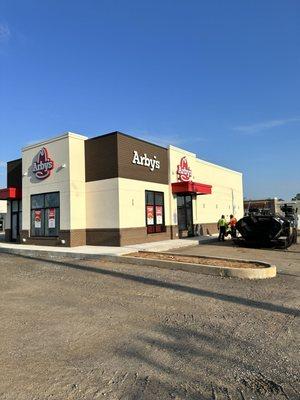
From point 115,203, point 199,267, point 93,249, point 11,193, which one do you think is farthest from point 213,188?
point 199,267

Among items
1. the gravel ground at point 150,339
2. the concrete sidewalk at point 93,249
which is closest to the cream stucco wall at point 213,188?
the concrete sidewalk at point 93,249

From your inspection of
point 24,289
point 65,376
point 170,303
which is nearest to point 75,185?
point 24,289

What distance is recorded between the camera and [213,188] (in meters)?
31.0

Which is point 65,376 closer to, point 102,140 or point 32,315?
point 32,315

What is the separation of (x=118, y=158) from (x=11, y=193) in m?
7.95

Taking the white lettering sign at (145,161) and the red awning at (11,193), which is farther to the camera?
the red awning at (11,193)

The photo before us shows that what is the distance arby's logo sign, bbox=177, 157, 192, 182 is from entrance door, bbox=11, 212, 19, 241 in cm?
1091

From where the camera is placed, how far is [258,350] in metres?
5.38

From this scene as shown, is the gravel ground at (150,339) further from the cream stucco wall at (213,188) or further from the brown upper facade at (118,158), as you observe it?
the cream stucco wall at (213,188)

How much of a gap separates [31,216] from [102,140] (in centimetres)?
647

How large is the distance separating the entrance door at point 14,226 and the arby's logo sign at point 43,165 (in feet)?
14.0

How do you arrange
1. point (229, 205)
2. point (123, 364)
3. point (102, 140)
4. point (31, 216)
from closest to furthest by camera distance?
point (123, 364)
point (102, 140)
point (31, 216)
point (229, 205)

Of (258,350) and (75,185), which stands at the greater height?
(75,185)

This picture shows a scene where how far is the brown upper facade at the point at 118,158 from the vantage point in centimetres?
2043
